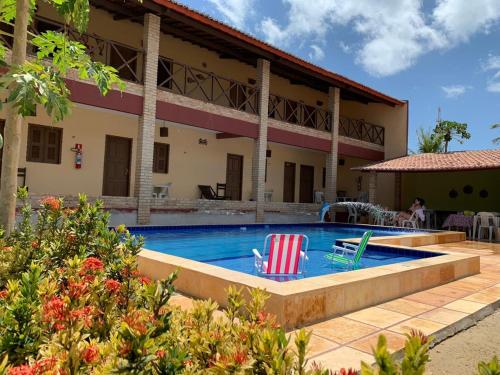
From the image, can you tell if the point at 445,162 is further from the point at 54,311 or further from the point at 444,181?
the point at 54,311

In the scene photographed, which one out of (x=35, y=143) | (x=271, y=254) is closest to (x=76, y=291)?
(x=271, y=254)

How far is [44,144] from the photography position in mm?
11773

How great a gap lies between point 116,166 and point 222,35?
5.36m

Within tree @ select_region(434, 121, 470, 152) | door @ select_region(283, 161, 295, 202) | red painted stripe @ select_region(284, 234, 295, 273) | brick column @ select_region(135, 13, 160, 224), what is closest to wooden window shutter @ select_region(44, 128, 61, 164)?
brick column @ select_region(135, 13, 160, 224)

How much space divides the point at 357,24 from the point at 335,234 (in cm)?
2283

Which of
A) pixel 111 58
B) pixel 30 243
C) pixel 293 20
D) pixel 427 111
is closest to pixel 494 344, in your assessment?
pixel 30 243

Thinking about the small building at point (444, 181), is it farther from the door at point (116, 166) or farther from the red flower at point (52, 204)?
the red flower at point (52, 204)

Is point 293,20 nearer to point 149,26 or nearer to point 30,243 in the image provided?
point 149,26

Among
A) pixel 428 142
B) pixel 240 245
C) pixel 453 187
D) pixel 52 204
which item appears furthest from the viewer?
pixel 428 142

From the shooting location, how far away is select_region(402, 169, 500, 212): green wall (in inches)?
723

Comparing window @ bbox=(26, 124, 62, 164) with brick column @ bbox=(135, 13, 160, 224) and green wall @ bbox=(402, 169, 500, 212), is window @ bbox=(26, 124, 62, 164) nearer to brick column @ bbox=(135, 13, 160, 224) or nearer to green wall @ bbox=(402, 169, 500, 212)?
brick column @ bbox=(135, 13, 160, 224)

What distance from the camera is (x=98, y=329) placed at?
1.93 metres

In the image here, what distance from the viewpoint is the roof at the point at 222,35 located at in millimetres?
11117

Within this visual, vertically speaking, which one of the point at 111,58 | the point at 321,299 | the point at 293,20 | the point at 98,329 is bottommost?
Answer: the point at 321,299
